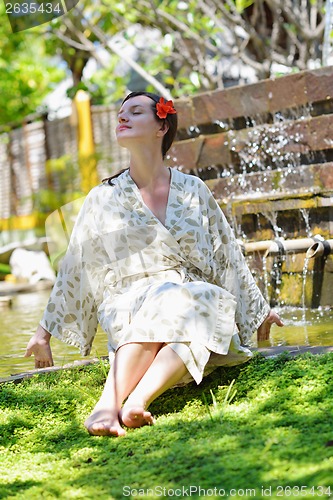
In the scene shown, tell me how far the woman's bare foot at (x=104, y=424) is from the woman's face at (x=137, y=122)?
3.84 ft

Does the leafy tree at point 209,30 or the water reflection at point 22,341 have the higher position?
the leafy tree at point 209,30

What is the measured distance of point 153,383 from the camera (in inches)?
103

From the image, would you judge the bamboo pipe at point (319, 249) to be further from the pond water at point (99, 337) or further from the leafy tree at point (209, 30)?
the leafy tree at point (209, 30)

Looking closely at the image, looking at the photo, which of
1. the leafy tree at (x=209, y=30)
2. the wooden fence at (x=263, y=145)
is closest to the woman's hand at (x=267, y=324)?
the wooden fence at (x=263, y=145)

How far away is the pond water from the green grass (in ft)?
1.39

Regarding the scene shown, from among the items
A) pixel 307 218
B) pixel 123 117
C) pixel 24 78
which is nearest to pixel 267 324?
pixel 123 117

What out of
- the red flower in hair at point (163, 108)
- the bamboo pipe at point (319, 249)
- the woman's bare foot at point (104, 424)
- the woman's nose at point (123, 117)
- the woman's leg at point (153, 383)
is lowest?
the woman's bare foot at point (104, 424)

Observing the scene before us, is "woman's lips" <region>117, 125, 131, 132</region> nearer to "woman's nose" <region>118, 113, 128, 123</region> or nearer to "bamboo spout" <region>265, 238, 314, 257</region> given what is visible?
"woman's nose" <region>118, 113, 128, 123</region>

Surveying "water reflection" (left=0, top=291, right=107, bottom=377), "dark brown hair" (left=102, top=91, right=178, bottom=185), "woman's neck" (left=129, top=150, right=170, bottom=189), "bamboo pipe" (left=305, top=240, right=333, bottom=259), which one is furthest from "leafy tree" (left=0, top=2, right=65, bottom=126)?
"woman's neck" (left=129, top=150, right=170, bottom=189)

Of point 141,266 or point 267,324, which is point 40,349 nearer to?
point 141,266

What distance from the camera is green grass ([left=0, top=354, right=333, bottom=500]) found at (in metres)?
1.93

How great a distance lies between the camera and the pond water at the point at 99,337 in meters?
3.87

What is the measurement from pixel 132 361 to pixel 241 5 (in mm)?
6338

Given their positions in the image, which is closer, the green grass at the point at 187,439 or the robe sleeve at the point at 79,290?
the green grass at the point at 187,439
